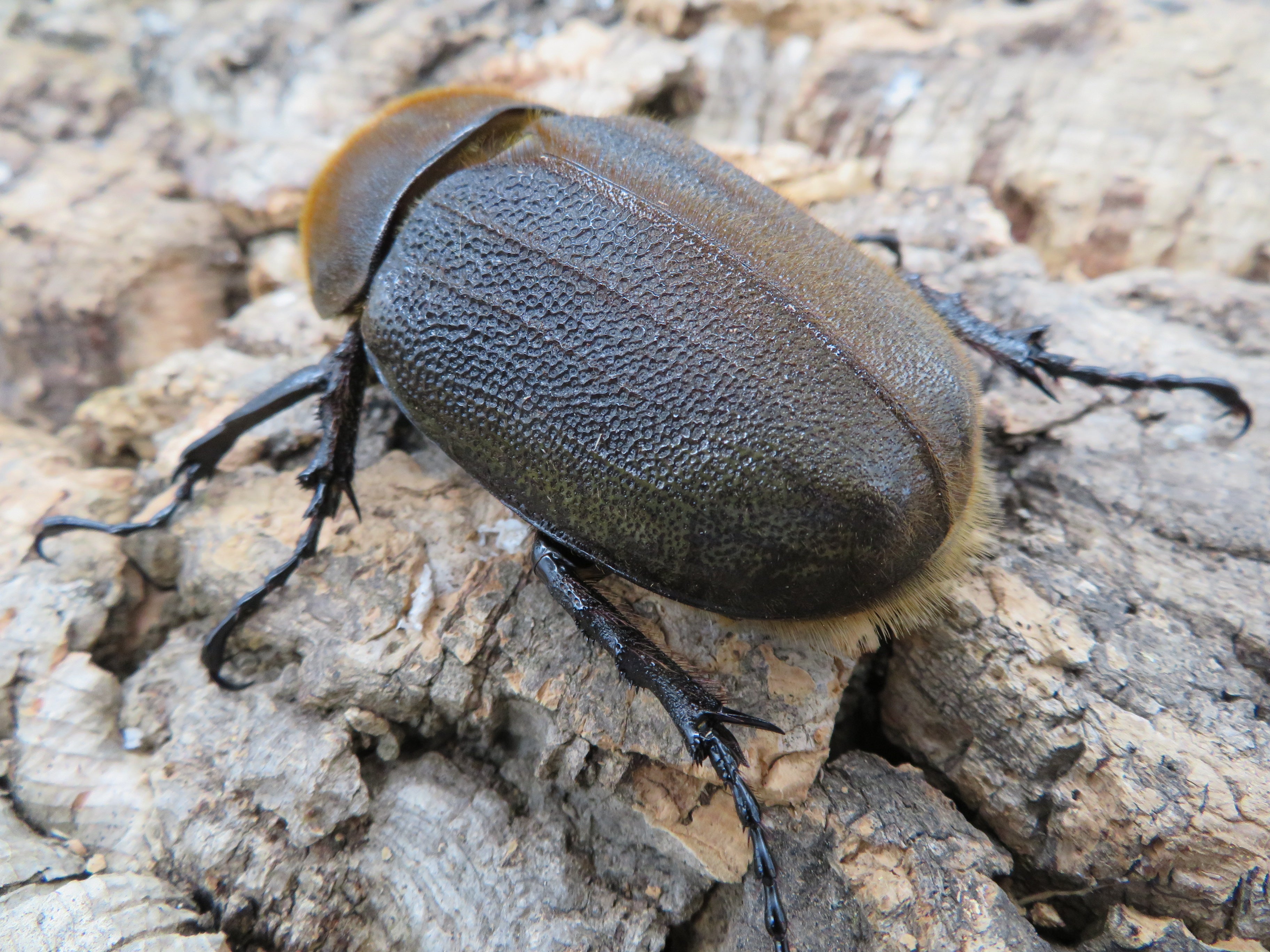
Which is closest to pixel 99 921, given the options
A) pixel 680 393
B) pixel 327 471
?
pixel 327 471

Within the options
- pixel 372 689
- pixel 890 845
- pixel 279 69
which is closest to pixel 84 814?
pixel 372 689

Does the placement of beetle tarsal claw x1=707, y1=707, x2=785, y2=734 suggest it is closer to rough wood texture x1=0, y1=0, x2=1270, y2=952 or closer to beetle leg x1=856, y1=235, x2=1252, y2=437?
rough wood texture x1=0, y1=0, x2=1270, y2=952

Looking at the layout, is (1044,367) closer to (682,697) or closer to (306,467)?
(682,697)

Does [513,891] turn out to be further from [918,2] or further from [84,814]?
[918,2]

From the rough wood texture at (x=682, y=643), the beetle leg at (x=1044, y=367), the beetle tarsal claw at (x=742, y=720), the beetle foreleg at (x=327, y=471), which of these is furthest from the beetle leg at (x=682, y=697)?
the beetle leg at (x=1044, y=367)

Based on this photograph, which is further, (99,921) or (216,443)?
(216,443)
